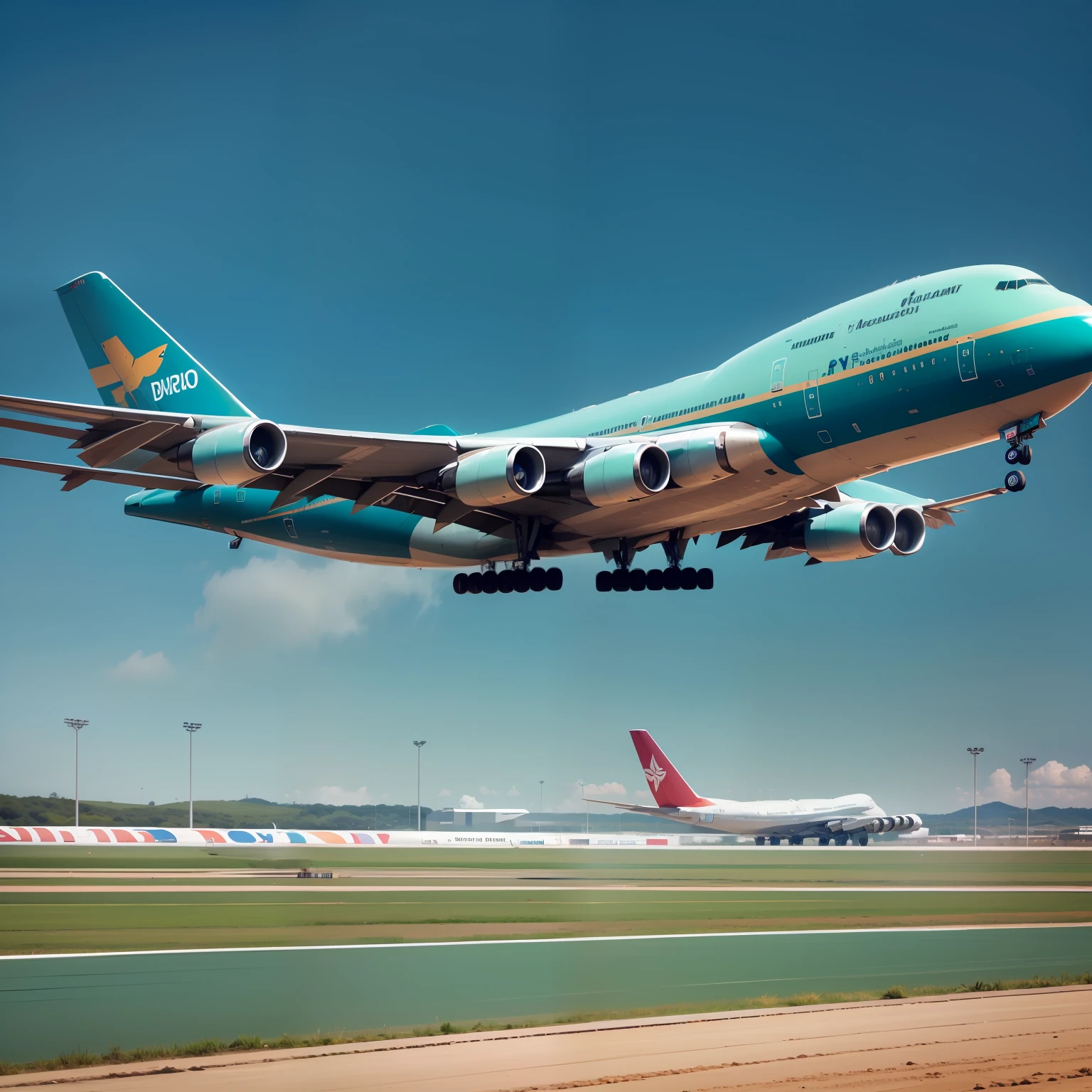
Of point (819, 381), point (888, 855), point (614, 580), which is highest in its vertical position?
point (819, 381)

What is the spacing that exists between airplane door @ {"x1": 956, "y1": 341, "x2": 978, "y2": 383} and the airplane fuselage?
0.02 metres

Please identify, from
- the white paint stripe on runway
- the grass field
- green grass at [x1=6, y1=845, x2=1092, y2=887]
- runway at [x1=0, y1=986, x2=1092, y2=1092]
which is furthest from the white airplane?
runway at [x1=0, y1=986, x2=1092, y2=1092]

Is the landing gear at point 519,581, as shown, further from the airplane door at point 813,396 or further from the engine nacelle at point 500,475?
the airplane door at point 813,396

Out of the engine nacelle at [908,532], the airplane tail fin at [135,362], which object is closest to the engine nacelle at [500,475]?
the engine nacelle at [908,532]

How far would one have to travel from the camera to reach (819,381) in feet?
77.0

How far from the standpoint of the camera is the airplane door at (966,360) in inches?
840

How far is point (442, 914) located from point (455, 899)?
3956 mm

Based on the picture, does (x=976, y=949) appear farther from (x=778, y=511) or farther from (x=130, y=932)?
(x=130, y=932)

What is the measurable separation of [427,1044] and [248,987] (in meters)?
4.32

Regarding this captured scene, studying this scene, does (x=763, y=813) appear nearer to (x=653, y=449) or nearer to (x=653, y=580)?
(x=653, y=580)

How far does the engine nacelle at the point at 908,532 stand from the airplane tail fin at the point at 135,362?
751 inches

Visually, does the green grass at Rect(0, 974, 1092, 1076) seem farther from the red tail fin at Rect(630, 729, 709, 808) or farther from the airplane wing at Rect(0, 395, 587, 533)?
the red tail fin at Rect(630, 729, 709, 808)

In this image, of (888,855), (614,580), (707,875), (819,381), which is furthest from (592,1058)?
(888,855)

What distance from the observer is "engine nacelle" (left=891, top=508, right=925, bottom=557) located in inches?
1183
